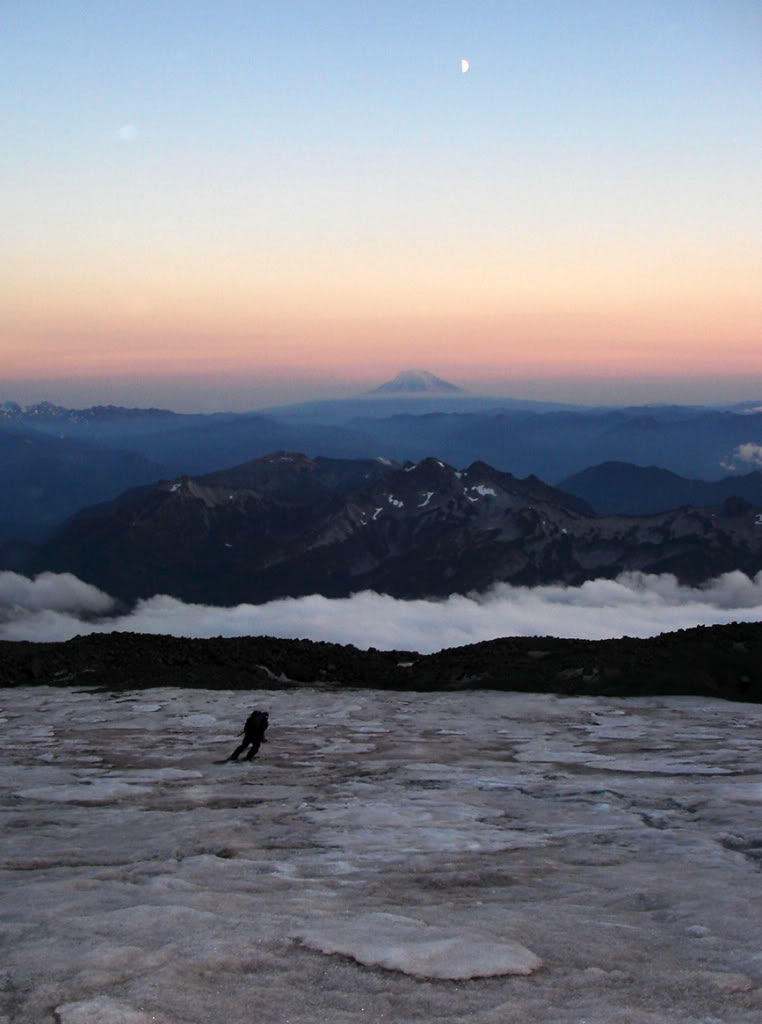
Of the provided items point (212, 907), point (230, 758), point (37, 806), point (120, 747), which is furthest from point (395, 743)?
point (212, 907)

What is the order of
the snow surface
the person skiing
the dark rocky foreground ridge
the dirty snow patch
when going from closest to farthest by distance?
the snow surface, the dirty snow patch, the person skiing, the dark rocky foreground ridge

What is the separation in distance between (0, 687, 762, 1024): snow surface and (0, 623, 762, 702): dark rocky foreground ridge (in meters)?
12.8

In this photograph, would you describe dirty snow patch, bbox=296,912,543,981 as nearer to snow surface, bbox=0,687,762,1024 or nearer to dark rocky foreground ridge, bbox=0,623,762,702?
snow surface, bbox=0,687,762,1024

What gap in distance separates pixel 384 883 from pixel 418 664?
3568 cm

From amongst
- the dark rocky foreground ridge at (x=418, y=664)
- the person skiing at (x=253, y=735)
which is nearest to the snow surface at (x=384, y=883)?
the person skiing at (x=253, y=735)

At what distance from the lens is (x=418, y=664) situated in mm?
46938

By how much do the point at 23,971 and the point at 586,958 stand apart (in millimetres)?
4924

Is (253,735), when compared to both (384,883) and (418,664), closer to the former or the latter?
(384,883)

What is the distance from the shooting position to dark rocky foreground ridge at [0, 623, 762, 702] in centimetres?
3997

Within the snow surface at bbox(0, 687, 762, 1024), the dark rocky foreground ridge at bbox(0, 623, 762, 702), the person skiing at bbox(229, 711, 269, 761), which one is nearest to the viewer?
the snow surface at bbox(0, 687, 762, 1024)

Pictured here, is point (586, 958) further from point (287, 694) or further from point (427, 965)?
point (287, 694)

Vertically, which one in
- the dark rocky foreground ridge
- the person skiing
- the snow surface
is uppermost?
the snow surface

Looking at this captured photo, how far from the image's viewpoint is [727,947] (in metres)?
8.85

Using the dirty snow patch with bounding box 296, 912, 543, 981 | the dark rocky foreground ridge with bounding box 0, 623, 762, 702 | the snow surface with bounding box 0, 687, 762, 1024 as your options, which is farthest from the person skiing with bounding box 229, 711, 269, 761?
the dark rocky foreground ridge with bounding box 0, 623, 762, 702
